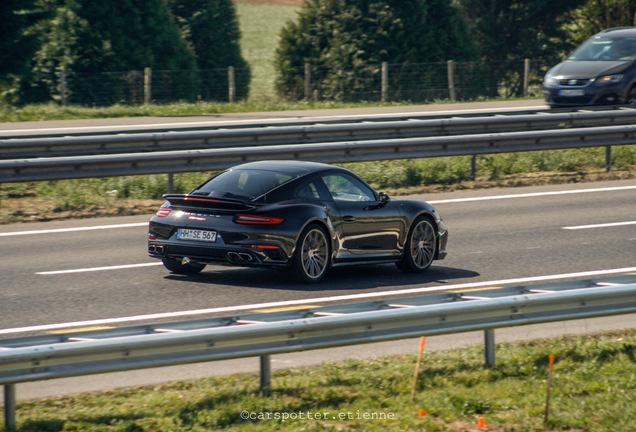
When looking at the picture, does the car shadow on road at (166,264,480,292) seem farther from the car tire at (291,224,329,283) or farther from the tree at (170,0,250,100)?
the tree at (170,0,250,100)

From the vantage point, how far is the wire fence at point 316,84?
35.8 m

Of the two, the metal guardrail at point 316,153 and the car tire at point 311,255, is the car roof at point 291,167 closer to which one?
the car tire at point 311,255

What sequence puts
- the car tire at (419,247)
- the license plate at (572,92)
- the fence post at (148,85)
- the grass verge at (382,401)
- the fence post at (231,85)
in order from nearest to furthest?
the grass verge at (382,401)
the car tire at (419,247)
the license plate at (572,92)
the fence post at (148,85)
the fence post at (231,85)

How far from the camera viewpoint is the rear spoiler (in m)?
11.7

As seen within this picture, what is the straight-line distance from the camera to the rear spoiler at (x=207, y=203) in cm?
1173

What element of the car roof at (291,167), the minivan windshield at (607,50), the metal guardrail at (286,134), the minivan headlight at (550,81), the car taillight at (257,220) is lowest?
the car taillight at (257,220)

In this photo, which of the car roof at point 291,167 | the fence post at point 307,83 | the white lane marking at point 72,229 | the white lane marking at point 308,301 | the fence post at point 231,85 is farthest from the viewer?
the fence post at point 307,83

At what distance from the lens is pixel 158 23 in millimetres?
42312

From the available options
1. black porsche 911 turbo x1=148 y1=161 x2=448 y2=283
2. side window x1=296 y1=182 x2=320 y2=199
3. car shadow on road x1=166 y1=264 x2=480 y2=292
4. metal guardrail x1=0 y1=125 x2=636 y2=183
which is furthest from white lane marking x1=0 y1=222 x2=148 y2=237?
side window x1=296 y1=182 x2=320 y2=199

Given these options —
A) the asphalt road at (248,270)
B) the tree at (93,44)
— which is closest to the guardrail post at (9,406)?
the asphalt road at (248,270)

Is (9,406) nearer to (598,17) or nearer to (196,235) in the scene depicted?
(196,235)

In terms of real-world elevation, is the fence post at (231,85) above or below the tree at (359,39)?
below

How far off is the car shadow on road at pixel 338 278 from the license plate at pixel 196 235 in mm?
574

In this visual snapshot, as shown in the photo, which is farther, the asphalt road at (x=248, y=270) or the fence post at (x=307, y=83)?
the fence post at (x=307, y=83)
